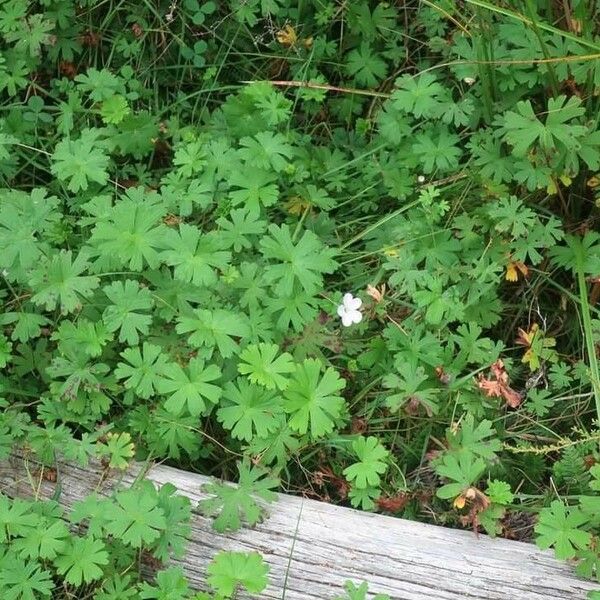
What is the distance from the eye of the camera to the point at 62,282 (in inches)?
120

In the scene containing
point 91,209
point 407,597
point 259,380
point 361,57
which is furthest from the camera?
point 361,57

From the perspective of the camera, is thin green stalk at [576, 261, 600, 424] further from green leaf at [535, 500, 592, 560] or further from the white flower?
the white flower

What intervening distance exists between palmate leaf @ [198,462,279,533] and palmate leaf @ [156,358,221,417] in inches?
10.6

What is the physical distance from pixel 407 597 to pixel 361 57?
2374 millimetres

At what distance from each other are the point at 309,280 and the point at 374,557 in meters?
0.99

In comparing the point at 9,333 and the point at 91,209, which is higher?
the point at 91,209

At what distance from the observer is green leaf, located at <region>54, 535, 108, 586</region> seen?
2.76 metres

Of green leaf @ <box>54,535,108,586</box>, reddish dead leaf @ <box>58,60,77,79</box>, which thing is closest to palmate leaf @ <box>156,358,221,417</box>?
green leaf @ <box>54,535,108,586</box>

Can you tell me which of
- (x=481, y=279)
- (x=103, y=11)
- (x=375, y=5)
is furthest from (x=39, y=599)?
(x=375, y=5)

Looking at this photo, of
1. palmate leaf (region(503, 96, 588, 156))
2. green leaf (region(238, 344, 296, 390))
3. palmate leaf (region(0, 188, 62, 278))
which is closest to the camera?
green leaf (region(238, 344, 296, 390))

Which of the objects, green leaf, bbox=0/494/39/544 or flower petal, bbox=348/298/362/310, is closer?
green leaf, bbox=0/494/39/544

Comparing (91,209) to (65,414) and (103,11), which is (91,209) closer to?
(65,414)

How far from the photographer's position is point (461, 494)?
9.80ft

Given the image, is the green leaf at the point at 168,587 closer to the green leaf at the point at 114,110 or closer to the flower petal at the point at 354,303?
the flower petal at the point at 354,303
